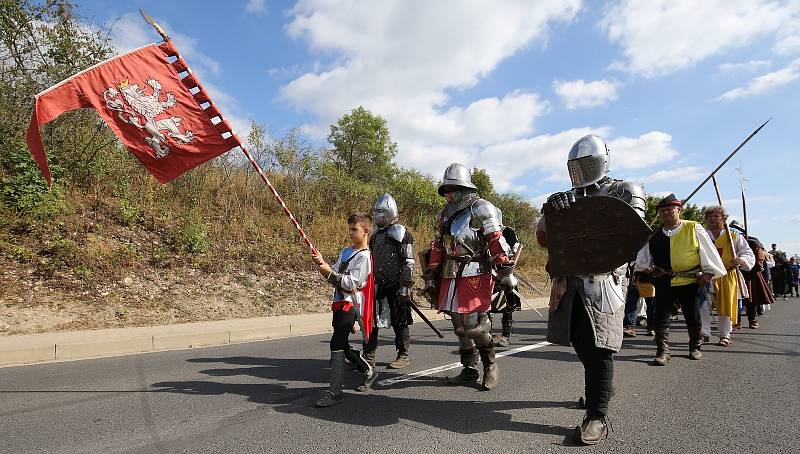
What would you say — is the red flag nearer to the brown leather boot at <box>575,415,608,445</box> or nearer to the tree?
the brown leather boot at <box>575,415,608,445</box>

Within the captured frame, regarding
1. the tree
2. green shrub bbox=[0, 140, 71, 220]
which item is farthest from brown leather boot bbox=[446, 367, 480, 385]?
the tree

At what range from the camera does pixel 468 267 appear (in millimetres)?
4340

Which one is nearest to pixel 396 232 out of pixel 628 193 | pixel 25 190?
pixel 628 193

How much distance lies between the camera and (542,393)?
4266 mm

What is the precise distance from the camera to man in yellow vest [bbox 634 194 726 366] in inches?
221

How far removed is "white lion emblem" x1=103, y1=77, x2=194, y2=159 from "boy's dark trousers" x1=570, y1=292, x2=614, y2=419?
3.48 m

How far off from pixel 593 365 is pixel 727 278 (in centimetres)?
524

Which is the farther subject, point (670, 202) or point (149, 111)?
point (670, 202)

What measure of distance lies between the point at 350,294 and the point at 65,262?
25.2ft

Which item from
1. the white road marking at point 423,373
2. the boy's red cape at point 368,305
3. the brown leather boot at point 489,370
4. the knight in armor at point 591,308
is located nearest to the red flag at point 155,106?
the boy's red cape at point 368,305

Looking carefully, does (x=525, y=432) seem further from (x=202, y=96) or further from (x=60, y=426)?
(x=202, y=96)

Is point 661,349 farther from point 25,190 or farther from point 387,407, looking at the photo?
point 25,190

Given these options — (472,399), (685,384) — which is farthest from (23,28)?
(685,384)

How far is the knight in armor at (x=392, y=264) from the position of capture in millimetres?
5330
